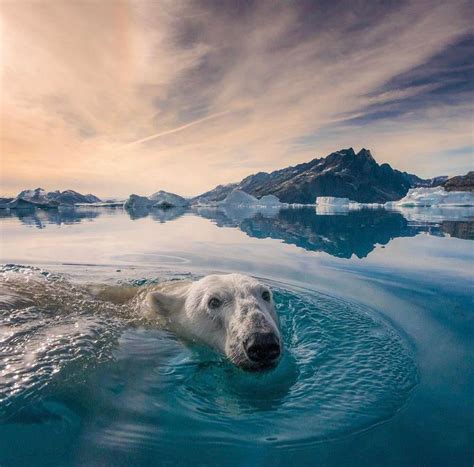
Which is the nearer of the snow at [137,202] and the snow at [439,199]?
the snow at [439,199]

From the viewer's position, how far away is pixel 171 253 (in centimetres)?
1464

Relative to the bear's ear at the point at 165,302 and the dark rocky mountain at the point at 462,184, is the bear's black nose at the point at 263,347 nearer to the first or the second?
the bear's ear at the point at 165,302

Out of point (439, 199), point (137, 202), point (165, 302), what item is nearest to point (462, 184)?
point (439, 199)

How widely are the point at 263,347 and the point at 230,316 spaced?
0.87m

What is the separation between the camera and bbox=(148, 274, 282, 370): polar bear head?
13.9ft

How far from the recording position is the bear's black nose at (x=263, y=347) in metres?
4.18

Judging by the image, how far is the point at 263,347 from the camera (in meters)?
4.17

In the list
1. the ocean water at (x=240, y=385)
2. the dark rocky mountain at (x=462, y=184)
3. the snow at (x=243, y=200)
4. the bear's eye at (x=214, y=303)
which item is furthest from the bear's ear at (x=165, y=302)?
the dark rocky mountain at (x=462, y=184)

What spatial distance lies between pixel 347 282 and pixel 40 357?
6879 millimetres

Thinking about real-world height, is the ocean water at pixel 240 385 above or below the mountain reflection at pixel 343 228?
above

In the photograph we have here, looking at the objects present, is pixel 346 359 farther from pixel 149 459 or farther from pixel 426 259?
pixel 426 259

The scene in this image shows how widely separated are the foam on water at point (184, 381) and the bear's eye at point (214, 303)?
0.60m

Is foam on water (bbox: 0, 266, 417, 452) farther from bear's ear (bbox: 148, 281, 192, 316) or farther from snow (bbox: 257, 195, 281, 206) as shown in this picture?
snow (bbox: 257, 195, 281, 206)

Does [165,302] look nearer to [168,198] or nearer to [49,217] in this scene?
[49,217]
